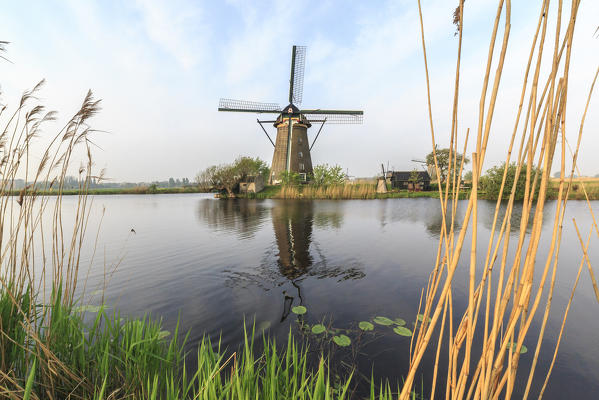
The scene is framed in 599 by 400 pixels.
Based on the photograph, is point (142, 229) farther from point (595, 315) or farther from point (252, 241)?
point (595, 315)

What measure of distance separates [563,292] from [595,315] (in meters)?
0.96

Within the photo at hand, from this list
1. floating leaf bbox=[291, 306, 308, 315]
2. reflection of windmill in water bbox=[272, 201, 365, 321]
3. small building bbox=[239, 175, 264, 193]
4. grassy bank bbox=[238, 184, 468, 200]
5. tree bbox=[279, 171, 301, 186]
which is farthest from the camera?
small building bbox=[239, 175, 264, 193]

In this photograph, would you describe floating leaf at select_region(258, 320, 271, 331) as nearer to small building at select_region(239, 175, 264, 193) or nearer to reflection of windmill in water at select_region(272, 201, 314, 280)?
reflection of windmill in water at select_region(272, 201, 314, 280)

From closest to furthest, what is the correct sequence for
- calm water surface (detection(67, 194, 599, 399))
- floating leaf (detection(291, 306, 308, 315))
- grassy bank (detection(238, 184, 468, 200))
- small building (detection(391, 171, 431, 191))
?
calm water surface (detection(67, 194, 599, 399)) < floating leaf (detection(291, 306, 308, 315)) < grassy bank (detection(238, 184, 468, 200)) < small building (detection(391, 171, 431, 191))

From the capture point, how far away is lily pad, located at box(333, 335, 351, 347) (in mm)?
2824

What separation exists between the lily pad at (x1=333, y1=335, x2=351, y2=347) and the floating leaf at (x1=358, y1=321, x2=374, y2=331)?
41cm

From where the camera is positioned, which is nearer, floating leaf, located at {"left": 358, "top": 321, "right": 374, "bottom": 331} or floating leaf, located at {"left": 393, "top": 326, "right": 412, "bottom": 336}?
floating leaf, located at {"left": 393, "top": 326, "right": 412, "bottom": 336}

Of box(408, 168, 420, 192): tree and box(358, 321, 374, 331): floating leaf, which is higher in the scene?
box(408, 168, 420, 192): tree

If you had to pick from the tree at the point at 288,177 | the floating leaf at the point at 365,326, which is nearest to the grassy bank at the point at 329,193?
the tree at the point at 288,177

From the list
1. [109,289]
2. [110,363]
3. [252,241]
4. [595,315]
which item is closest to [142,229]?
[252,241]

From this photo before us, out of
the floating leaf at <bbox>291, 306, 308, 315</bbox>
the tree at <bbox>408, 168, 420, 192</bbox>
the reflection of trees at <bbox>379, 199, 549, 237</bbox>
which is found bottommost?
the floating leaf at <bbox>291, 306, 308, 315</bbox>

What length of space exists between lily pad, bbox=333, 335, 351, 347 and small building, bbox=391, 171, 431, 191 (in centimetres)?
3780

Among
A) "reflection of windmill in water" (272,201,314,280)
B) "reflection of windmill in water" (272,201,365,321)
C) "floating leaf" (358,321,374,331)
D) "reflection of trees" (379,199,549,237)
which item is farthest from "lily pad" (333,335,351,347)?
"reflection of trees" (379,199,549,237)

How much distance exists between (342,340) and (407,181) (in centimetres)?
3854
